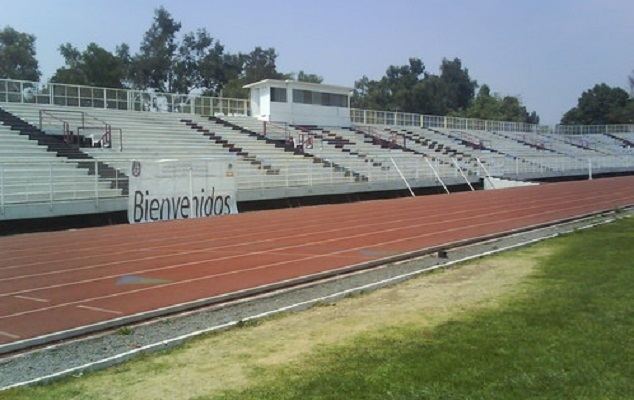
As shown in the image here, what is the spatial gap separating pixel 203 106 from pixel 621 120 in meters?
68.9

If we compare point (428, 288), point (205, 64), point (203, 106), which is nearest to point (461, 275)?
point (428, 288)

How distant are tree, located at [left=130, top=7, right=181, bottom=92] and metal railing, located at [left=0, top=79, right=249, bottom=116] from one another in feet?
115

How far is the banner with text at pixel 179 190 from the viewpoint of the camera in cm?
1722

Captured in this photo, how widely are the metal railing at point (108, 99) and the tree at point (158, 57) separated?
3507 centimetres

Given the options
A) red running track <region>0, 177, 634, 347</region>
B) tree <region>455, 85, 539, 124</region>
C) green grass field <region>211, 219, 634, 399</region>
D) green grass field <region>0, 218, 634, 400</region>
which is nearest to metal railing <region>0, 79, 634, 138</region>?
red running track <region>0, 177, 634, 347</region>

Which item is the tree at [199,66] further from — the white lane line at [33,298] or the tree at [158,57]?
the white lane line at [33,298]

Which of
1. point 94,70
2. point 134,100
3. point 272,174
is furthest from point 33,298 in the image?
point 94,70

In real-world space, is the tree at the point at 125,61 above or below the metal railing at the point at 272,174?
above

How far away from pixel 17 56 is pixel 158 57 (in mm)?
13608

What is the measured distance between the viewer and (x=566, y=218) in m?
15.3

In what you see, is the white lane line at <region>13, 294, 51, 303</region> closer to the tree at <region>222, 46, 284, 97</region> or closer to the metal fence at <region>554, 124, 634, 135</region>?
the tree at <region>222, 46, 284, 97</region>

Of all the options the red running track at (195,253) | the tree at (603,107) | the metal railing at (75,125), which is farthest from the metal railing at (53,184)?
the tree at (603,107)

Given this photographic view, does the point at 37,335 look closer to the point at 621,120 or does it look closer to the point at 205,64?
the point at 205,64

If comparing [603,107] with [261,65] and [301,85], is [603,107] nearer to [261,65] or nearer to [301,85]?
[261,65]
